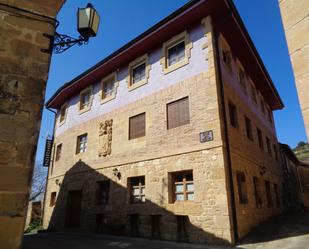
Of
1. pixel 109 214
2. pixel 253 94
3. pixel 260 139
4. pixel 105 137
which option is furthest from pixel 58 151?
pixel 253 94

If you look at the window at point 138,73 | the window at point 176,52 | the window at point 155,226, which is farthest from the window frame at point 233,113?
the window at point 155,226

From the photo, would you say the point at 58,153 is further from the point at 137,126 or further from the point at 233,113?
the point at 233,113

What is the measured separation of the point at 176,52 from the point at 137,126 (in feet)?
12.0

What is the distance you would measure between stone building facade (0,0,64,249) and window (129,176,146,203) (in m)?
7.40

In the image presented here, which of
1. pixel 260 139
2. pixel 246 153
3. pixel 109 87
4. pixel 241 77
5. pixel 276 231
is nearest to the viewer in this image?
pixel 276 231

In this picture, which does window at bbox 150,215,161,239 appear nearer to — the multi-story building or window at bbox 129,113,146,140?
the multi-story building

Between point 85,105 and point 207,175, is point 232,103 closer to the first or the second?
point 207,175

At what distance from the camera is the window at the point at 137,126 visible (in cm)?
1064

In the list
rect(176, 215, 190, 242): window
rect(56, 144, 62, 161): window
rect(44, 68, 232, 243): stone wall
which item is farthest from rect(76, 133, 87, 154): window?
rect(176, 215, 190, 242): window

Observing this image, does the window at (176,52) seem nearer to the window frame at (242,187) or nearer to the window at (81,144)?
the window frame at (242,187)

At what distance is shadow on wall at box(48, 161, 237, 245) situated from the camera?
322 inches

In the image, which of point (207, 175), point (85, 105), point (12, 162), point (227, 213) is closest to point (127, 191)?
point (207, 175)

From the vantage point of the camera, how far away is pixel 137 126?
10898 millimetres

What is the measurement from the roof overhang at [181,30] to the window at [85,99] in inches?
14.8
